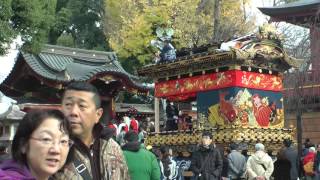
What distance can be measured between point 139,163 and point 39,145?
11.0 ft

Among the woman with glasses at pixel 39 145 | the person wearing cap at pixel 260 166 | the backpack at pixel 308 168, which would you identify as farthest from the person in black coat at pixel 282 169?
the woman with glasses at pixel 39 145

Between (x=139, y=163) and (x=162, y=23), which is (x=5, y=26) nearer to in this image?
(x=139, y=163)

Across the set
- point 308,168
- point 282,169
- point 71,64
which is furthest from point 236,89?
point 71,64

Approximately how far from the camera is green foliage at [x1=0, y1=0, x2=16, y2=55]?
10516 millimetres

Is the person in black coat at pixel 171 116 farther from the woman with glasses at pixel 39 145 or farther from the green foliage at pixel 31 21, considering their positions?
the woman with glasses at pixel 39 145

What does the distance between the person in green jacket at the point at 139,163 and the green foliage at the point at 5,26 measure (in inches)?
228

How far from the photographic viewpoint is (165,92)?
1653 centimetres

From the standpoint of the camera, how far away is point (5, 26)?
1063cm

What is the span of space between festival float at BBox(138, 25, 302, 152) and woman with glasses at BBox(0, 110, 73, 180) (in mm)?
11327

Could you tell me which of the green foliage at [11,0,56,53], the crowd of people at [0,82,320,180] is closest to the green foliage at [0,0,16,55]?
the green foliage at [11,0,56,53]

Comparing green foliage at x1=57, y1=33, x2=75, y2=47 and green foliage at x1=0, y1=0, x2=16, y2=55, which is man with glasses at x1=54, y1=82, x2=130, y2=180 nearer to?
green foliage at x1=0, y1=0, x2=16, y2=55

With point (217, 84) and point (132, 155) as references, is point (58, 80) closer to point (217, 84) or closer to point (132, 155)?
point (217, 84)

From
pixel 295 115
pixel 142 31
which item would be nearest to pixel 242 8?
pixel 142 31

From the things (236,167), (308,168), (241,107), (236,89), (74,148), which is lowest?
(308,168)
